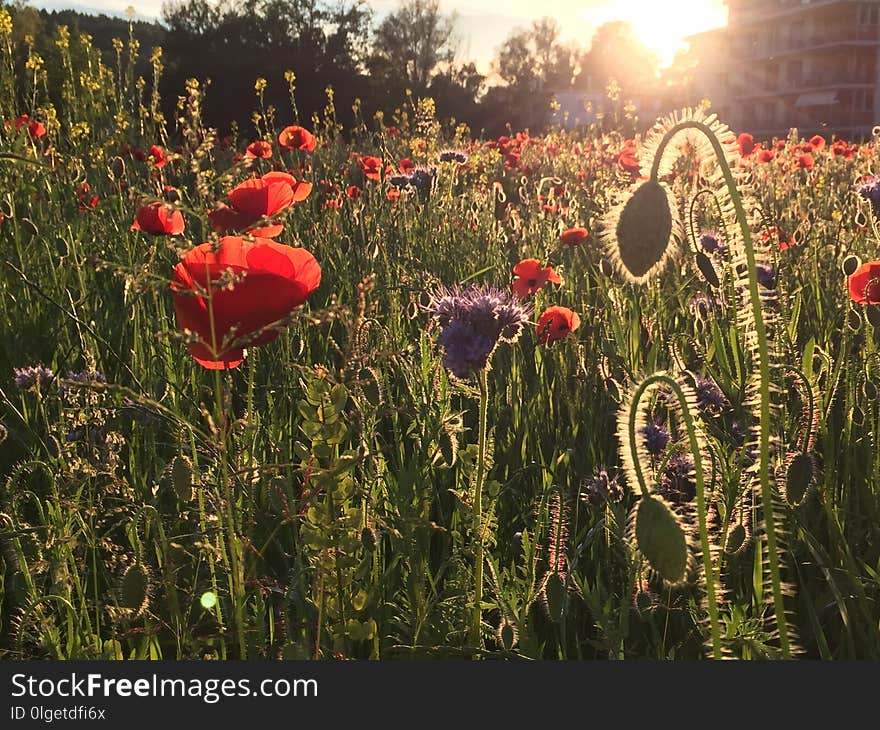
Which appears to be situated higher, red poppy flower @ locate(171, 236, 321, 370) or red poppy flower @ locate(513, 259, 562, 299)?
red poppy flower @ locate(513, 259, 562, 299)

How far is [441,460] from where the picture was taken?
1978mm

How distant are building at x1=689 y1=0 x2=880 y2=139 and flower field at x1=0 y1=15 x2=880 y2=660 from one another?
143 feet

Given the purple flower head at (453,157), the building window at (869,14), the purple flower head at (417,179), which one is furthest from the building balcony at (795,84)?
the purple flower head at (417,179)

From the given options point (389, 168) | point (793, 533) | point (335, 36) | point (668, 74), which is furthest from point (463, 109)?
point (793, 533)

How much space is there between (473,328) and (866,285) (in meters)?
1.01

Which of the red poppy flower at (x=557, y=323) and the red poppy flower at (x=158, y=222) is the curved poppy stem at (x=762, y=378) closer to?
the red poppy flower at (x=557, y=323)

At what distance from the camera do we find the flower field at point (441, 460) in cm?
117

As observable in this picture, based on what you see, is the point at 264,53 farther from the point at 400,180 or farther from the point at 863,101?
the point at 863,101

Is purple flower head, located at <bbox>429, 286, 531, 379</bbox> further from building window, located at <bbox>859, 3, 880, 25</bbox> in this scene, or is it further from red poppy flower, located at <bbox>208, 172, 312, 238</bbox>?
building window, located at <bbox>859, 3, 880, 25</bbox>

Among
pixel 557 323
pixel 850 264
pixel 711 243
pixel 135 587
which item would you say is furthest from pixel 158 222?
pixel 850 264

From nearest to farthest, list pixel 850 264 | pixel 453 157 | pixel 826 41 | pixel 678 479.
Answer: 1. pixel 678 479
2. pixel 850 264
3. pixel 453 157
4. pixel 826 41

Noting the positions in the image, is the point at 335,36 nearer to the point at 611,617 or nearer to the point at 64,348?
the point at 64,348

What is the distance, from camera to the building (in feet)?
143

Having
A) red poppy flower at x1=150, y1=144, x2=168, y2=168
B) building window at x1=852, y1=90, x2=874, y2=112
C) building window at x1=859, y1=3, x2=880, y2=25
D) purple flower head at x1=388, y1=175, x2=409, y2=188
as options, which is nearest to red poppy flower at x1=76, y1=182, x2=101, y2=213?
red poppy flower at x1=150, y1=144, x2=168, y2=168
